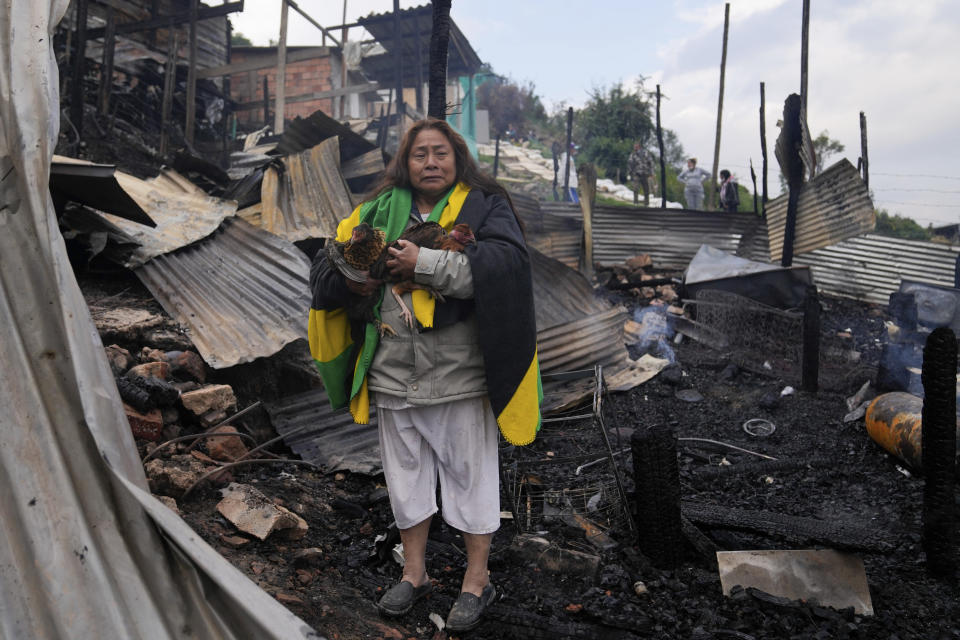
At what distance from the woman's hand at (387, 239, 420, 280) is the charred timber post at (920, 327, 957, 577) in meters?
2.42

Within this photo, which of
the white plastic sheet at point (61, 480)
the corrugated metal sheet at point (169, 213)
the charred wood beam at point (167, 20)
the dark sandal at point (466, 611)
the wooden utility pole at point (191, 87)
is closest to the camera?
the white plastic sheet at point (61, 480)

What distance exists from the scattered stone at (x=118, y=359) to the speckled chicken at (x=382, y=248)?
217cm

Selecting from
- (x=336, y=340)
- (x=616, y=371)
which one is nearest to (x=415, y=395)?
(x=336, y=340)

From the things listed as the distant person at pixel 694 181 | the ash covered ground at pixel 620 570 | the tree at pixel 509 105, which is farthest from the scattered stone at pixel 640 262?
the tree at pixel 509 105

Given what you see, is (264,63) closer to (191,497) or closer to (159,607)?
(191,497)

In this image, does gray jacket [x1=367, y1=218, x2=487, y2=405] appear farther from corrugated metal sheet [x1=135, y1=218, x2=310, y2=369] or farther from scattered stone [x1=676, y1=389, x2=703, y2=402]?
scattered stone [x1=676, y1=389, x2=703, y2=402]

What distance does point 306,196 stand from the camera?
272 inches

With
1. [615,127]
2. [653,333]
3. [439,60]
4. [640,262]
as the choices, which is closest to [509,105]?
[615,127]

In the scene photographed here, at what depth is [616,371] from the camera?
6828 millimetres

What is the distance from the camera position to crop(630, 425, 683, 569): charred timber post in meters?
3.06

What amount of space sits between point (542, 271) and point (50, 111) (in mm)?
5492

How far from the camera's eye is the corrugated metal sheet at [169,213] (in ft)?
17.0

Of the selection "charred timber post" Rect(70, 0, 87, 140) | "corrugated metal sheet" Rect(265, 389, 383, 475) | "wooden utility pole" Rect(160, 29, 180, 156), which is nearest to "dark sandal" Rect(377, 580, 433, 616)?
"corrugated metal sheet" Rect(265, 389, 383, 475)

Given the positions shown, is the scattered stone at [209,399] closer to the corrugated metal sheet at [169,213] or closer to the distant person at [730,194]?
the corrugated metal sheet at [169,213]
